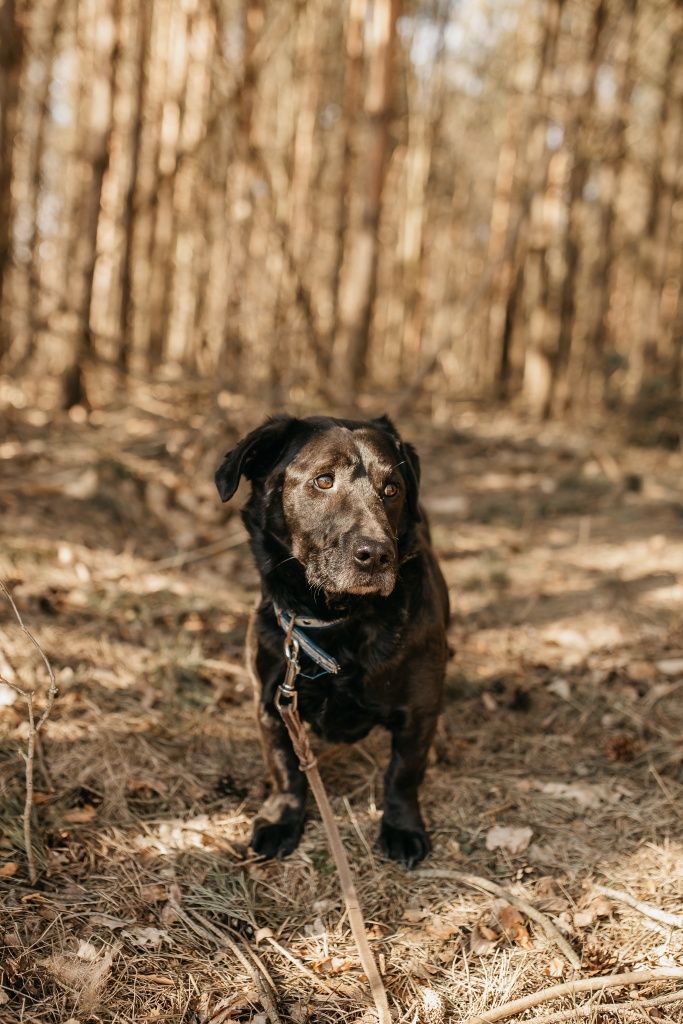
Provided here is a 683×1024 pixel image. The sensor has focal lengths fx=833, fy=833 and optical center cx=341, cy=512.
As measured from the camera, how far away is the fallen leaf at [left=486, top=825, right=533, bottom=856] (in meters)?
3.15

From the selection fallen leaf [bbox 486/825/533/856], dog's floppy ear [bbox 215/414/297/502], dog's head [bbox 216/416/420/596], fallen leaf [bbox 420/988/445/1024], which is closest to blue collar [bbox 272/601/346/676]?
dog's head [bbox 216/416/420/596]

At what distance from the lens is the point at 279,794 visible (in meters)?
3.23

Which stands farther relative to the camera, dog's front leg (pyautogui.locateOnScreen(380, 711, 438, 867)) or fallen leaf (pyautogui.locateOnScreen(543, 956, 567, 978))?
dog's front leg (pyautogui.locateOnScreen(380, 711, 438, 867))

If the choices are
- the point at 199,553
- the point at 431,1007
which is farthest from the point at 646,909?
the point at 199,553

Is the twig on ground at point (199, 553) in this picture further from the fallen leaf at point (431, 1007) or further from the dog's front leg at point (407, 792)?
the fallen leaf at point (431, 1007)

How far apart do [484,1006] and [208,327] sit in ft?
22.1

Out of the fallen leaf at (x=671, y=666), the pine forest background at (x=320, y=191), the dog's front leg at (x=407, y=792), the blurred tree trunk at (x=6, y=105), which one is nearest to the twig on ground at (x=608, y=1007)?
the dog's front leg at (x=407, y=792)

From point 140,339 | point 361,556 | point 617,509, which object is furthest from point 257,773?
point 140,339

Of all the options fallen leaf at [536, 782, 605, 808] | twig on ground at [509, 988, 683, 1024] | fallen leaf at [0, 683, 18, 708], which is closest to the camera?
twig on ground at [509, 988, 683, 1024]

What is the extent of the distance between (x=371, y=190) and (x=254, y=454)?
738cm

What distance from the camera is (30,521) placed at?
5.57 meters

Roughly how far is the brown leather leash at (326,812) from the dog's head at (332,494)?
A: 322mm

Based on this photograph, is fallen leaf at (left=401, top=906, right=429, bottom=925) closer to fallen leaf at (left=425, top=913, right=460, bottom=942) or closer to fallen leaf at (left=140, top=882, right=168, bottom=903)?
fallen leaf at (left=425, top=913, right=460, bottom=942)

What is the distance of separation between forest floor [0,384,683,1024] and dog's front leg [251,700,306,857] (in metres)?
0.09
